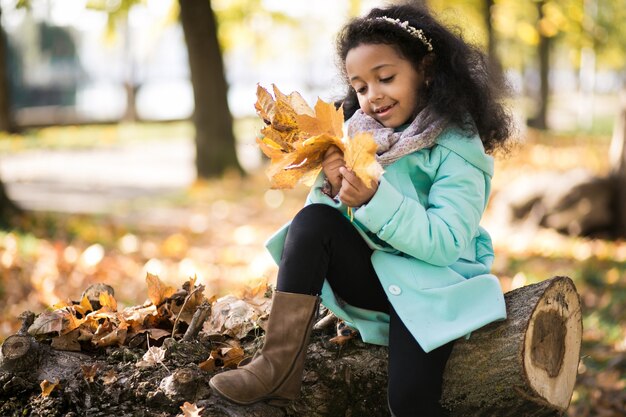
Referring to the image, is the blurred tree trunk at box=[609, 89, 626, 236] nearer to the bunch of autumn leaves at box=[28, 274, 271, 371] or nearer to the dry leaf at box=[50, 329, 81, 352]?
the bunch of autumn leaves at box=[28, 274, 271, 371]

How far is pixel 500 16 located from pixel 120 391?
20138 millimetres

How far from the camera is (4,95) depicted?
59.7 feet

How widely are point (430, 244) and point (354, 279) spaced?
1.10 ft

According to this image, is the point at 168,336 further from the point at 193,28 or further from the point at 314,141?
the point at 193,28

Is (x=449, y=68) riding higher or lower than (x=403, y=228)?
higher

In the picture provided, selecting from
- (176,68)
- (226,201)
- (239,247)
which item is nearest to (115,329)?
(239,247)

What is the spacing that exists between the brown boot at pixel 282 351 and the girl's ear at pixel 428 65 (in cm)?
Result: 97

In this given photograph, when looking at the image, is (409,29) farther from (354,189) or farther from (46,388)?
(46,388)

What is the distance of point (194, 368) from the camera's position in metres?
2.61

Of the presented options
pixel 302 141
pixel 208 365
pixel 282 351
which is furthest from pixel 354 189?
pixel 208 365

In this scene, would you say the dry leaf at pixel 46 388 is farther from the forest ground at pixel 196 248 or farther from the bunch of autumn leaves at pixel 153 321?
the forest ground at pixel 196 248

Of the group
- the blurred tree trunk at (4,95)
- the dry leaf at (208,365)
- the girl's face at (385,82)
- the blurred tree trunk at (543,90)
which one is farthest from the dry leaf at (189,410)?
the blurred tree trunk at (543,90)

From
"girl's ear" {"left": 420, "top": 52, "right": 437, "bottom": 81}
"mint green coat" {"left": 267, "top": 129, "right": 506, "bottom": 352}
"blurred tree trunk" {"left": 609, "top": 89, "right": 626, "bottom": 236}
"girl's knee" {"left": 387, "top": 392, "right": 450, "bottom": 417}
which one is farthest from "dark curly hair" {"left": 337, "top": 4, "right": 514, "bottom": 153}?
"blurred tree trunk" {"left": 609, "top": 89, "right": 626, "bottom": 236}

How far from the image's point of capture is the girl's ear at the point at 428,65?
2.85 m
